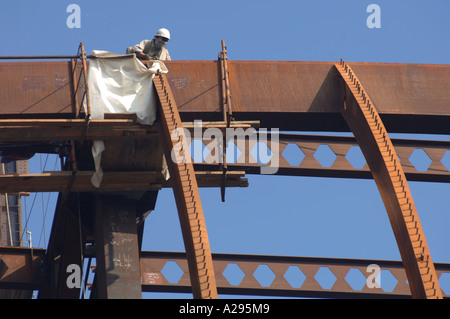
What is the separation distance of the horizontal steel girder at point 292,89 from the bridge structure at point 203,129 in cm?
2

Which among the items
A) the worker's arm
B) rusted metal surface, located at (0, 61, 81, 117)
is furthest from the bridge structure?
the worker's arm

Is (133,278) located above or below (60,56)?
below

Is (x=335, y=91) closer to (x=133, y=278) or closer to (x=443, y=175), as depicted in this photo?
(x=443, y=175)

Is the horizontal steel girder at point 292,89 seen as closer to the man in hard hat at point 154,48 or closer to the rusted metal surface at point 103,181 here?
the man in hard hat at point 154,48

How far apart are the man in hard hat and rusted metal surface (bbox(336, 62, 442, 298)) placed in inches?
121

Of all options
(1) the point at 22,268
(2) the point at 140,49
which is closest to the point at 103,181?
(2) the point at 140,49

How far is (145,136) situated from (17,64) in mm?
2489

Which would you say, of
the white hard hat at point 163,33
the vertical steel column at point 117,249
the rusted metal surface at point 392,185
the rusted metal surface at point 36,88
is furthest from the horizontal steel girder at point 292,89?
the vertical steel column at point 117,249

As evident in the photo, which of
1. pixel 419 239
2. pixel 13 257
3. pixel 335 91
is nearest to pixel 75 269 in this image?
pixel 13 257

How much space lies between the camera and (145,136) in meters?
15.2

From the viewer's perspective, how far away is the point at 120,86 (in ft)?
49.6

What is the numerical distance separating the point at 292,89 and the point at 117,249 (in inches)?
162

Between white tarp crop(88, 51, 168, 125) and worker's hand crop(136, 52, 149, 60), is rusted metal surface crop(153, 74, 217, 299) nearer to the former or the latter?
white tarp crop(88, 51, 168, 125)

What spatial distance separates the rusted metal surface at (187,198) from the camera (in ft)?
40.4
